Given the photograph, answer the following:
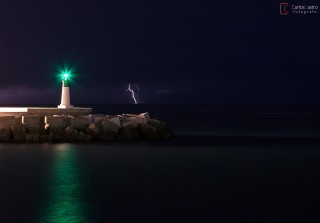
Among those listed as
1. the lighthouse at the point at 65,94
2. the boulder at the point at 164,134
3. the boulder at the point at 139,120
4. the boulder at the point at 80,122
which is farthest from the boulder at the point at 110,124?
the lighthouse at the point at 65,94

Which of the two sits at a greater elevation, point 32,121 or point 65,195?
point 32,121

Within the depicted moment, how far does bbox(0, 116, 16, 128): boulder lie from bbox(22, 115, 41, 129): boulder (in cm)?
55

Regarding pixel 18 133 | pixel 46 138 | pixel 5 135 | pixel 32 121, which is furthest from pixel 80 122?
pixel 5 135

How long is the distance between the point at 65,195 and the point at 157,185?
9.01 ft

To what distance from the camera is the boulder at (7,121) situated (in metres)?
28.4

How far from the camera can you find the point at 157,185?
1560cm

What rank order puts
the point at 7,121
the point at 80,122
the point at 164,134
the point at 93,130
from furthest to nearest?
the point at 164,134
the point at 80,122
the point at 93,130
the point at 7,121

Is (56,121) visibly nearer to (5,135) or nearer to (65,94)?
(5,135)

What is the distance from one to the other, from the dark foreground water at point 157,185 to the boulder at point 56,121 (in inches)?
116

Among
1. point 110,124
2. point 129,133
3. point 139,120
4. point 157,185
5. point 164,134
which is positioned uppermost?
point 139,120

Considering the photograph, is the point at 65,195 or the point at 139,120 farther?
the point at 139,120

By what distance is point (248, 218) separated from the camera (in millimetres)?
11570

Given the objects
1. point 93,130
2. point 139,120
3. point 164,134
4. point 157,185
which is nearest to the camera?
point 157,185

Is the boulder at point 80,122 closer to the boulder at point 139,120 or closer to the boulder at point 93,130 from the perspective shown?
the boulder at point 93,130
